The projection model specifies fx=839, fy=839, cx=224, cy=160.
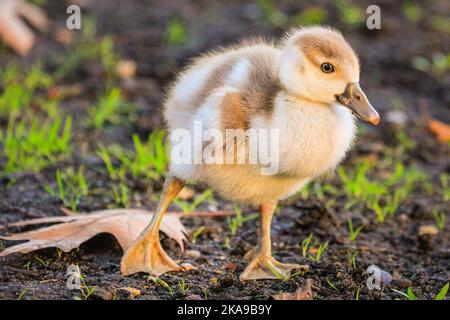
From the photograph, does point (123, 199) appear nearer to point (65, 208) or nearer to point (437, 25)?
point (65, 208)

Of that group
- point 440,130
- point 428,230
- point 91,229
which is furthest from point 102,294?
point 440,130

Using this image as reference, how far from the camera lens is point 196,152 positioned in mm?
3932

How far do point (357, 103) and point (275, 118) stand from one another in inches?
15.0

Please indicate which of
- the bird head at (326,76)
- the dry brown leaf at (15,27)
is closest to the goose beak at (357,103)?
the bird head at (326,76)

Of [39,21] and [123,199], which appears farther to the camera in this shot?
[39,21]

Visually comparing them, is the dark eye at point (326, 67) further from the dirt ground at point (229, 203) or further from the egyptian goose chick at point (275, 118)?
the dirt ground at point (229, 203)

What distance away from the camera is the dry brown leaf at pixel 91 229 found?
4.09m

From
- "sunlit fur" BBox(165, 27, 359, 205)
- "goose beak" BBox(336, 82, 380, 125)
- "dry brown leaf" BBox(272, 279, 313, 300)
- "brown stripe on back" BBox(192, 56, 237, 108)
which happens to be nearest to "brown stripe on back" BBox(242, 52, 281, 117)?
"sunlit fur" BBox(165, 27, 359, 205)

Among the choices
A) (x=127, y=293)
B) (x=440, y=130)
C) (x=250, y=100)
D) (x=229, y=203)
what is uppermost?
(x=250, y=100)

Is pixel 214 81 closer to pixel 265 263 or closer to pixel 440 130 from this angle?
pixel 265 263

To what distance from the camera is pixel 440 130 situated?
6.55 m

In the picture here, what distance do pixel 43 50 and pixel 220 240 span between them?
368 cm
